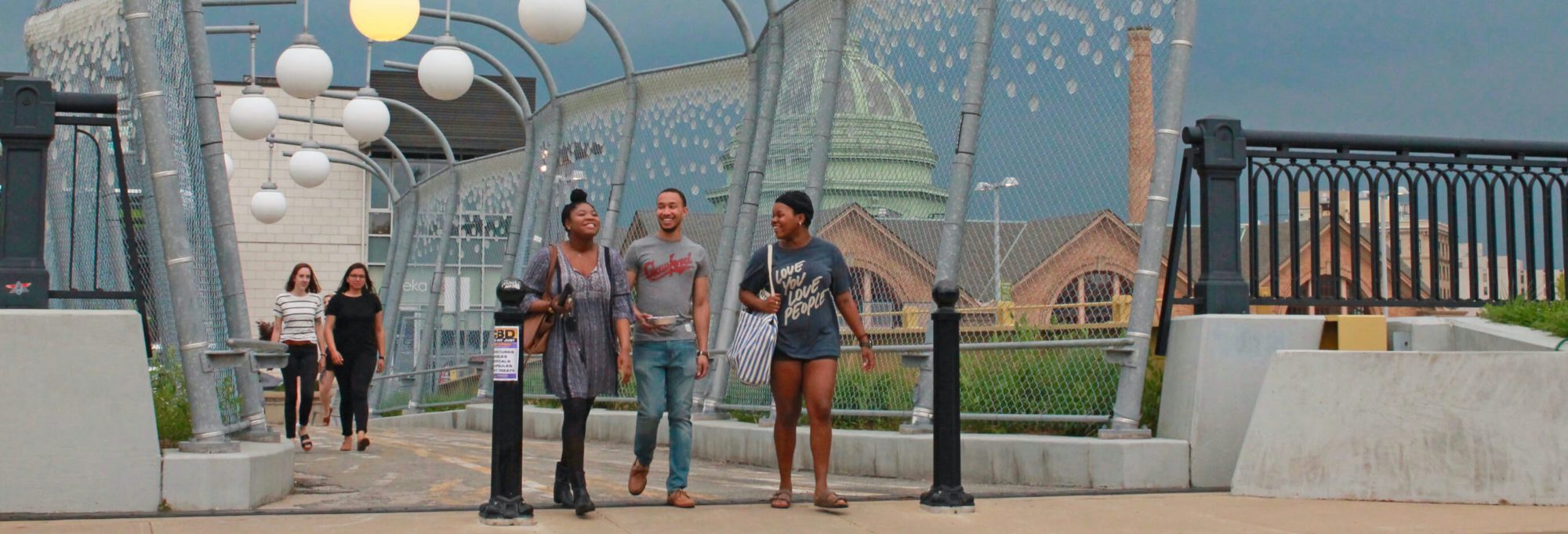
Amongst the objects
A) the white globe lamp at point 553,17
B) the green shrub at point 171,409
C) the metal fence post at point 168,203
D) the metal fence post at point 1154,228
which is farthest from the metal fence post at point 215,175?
the metal fence post at point 1154,228

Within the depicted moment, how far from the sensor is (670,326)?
349 inches

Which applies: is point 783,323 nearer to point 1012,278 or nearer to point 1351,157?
point 1012,278

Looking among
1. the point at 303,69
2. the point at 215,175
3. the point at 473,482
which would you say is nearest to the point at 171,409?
the point at 215,175

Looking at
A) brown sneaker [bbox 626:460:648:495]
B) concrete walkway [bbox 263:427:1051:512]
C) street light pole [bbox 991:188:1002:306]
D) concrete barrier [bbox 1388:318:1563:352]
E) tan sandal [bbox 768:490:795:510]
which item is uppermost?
street light pole [bbox 991:188:1002:306]

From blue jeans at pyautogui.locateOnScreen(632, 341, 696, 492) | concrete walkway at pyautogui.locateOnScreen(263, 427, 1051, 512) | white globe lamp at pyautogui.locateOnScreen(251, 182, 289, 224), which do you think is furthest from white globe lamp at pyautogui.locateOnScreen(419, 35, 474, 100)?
white globe lamp at pyautogui.locateOnScreen(251, 182, 289, 224)

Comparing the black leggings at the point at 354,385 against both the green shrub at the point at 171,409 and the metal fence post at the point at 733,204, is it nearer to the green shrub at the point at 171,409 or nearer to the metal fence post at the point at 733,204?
the metal fence post at the point at 733,204

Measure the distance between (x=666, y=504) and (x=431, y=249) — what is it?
21.3 m

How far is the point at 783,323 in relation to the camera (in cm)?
884

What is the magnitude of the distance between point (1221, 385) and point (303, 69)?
33.6ft

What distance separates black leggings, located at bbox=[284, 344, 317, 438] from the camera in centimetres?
1441

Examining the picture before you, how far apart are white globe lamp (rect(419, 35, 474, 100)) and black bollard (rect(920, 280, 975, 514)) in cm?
874

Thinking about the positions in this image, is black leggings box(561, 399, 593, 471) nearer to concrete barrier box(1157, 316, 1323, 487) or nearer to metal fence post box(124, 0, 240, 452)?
metal fence post box(124, 0, 240, 452)

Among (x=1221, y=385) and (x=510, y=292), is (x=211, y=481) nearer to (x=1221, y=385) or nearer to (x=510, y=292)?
(x=510, y=292)

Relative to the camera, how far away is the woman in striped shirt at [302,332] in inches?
565
